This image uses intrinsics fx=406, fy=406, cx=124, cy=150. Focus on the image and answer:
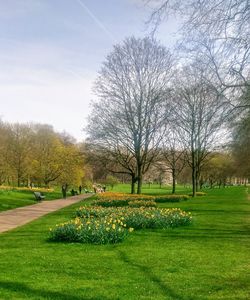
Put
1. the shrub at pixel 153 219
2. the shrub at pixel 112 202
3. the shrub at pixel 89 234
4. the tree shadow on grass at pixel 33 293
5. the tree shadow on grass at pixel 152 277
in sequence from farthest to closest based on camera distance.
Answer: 1. the shrub at pixel 112 202
2. the shrub at pixel 153 219
3. the shrub at pixel 89 234
4. the tree shadow on grass at pixel 152 277
5. the tree shadow on grass at pixel 33 293

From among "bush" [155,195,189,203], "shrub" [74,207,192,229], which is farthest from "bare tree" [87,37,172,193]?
"shrub" [74,207,192,229]

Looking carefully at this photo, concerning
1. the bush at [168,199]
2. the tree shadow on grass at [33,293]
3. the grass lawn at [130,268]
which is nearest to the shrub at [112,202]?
the bush at [168,199]

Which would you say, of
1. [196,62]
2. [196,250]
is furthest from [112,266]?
[196,62]

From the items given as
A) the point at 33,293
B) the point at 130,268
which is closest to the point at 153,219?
the point at 130,268

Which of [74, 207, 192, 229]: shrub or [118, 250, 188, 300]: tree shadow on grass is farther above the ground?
[74, 207, 192, 229]: shrub

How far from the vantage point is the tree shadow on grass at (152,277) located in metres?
6.03

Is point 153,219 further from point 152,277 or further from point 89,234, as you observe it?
point 152,277

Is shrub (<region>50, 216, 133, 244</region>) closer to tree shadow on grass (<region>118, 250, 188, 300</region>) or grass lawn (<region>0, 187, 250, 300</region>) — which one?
grass lawn (<region>0, 187, 250, 300</region>)

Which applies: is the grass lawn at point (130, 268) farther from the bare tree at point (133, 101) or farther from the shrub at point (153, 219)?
the bare tree at point (133, 101)

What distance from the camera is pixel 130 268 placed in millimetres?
7586

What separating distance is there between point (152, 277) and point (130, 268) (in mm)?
707

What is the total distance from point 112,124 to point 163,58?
279 inches

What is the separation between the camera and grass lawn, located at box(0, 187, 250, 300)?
6102 millimetres

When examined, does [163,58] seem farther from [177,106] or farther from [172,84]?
[177,106]
